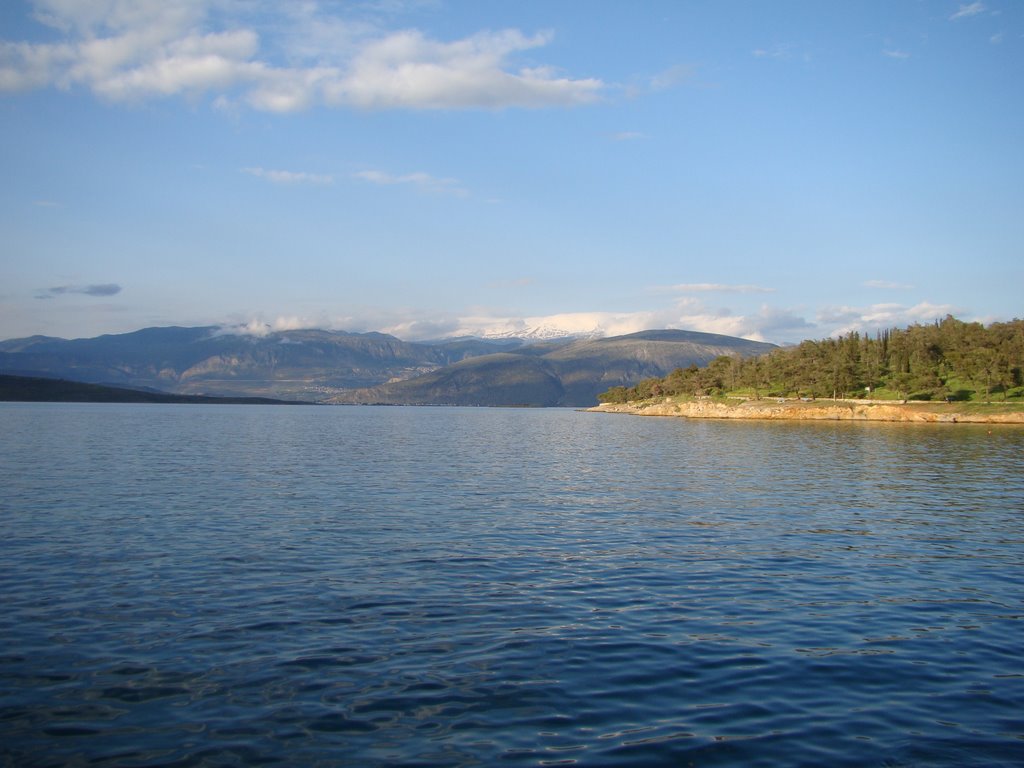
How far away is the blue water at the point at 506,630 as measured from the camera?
562 inches

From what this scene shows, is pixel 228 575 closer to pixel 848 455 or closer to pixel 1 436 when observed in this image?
pixel 848 455

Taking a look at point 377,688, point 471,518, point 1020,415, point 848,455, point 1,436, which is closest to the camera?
point 377,688

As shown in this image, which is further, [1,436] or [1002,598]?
[1,436]

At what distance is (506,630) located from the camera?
20.5 meters

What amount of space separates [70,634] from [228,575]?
6.61m

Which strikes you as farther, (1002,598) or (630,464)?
(630,464)

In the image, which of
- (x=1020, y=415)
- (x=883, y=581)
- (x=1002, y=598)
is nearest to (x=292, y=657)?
(x=883, y=581)

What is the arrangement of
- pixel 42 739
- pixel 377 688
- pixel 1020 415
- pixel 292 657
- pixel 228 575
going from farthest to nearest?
1. pixel 1020 415
2. pixel 228 575
3. pixel 292 657
4. pixel 377 688
5. pixel 42 739

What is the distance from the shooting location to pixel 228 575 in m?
26.1

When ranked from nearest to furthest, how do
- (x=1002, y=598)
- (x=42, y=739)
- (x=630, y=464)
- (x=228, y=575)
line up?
1. (x=42, y=739)
2. (x=1002, y=598)
3. (x=228, y=575)
4. (x=630, y=464)

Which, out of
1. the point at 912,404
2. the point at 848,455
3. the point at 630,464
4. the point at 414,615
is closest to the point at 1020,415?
the point at 912,404

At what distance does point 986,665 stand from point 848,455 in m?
66.2

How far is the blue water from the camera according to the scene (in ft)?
46.8

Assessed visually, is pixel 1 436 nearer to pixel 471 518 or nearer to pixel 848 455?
pixel 471 518
